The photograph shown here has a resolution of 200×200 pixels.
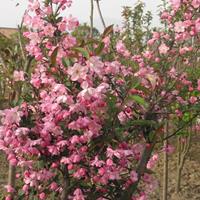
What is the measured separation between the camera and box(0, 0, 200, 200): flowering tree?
218cm

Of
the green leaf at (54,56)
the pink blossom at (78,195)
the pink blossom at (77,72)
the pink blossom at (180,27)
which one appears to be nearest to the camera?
the pink blossom at (77,72)

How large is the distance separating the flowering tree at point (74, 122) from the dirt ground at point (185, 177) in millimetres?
4014

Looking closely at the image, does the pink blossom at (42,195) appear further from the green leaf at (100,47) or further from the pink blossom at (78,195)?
the green leaf at (100,47)

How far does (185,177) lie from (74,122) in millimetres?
5694

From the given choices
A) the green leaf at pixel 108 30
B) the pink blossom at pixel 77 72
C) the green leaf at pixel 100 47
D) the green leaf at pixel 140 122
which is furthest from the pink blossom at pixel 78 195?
the green leaf at pixel 108 30

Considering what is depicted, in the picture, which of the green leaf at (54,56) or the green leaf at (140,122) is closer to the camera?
the green leaf at (54,56)

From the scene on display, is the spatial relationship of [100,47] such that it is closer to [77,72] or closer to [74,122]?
[77,72]

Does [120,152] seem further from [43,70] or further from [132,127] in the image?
[43,70]

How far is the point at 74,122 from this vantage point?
2.15 metres

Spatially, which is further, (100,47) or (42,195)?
(42,195)

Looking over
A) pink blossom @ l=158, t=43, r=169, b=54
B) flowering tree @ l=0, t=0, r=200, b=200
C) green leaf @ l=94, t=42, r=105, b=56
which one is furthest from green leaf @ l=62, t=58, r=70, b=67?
pink blossom @ l=158, t=43, r=169, b=54

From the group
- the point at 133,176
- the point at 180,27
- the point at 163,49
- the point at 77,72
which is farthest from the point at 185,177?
the point at 77,72

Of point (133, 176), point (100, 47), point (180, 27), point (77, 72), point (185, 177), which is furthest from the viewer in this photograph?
point (185, 177)

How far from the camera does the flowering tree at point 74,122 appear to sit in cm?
218
